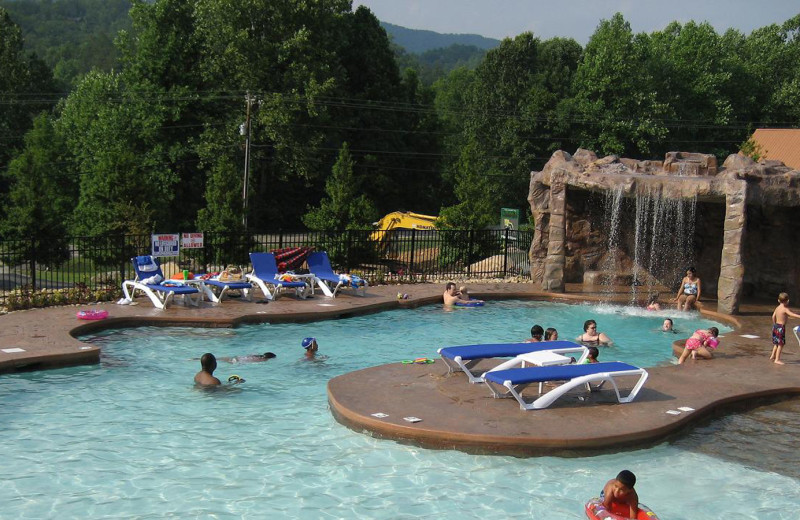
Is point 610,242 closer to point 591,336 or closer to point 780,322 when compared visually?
point 591,336

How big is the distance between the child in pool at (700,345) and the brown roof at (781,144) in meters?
36.4

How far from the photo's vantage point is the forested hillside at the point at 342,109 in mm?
42844

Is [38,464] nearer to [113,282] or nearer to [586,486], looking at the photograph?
[586,486]

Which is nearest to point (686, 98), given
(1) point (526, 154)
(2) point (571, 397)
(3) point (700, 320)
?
(1) point (526, 154)

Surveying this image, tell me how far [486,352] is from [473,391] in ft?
3.24

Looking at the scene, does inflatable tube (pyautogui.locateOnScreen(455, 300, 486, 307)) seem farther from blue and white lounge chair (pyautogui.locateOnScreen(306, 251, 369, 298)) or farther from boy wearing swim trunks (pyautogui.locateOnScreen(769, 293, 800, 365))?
boy wearing swim trunks (pyautogui.locateOnScreen(769, 293, 800, 365))

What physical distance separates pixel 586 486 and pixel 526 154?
158 ft

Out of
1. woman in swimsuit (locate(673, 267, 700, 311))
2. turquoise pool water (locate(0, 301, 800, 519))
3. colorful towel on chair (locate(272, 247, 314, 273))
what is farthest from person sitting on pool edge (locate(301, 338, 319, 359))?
woman in swimsuit (locate(673, 267, 700, 311))

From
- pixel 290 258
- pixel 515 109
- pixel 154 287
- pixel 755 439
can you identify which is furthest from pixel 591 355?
pixel 515 109

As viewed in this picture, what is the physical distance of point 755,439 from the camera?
36.5 ft

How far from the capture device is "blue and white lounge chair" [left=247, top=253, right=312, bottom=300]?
19.7 metres

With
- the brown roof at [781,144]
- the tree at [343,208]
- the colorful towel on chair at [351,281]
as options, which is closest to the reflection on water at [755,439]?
the colorful towel on chair at [351,281]

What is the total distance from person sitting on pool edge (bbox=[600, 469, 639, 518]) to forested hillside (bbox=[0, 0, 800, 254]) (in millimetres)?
20104

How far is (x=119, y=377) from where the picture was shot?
1344cm
